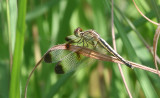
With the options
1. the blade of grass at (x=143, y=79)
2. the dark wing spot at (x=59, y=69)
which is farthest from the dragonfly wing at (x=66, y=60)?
the blade of grass at (x=143, y=79)

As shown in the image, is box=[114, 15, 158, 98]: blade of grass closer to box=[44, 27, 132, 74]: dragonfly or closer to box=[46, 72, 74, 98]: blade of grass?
box=[44, 27, 132, 74]: dragonfly

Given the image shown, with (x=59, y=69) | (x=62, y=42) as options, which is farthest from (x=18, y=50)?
(x=62, y=42)

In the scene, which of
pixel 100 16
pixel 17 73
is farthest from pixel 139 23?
pixel 17 73

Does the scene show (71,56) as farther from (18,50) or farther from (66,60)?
(18,50)

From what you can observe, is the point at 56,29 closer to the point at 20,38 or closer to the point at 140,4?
the point at 140,4

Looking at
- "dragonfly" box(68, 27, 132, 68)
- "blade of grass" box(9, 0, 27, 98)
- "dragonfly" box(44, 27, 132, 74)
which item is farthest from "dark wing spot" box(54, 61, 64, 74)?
"blade of grass" box(9, 0, 27, 98)

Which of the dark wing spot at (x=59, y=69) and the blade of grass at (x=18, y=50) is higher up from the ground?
the blade of grass at (x=18, y=50)

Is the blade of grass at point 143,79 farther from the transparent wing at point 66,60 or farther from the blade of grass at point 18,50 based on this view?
the blade of grass at point 18,50

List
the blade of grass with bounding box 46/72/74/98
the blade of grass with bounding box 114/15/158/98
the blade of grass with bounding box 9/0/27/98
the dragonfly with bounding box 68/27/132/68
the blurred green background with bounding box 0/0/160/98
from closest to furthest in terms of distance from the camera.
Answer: the blade of grass with bounding box 9/0/27/98 < the blade of grass with bounding box 114/15/158/98 < the dragonfly with bounding box 68/27/132/68 < the blade of grass with bounding box 46/72/74/98 < the blurred green background with bounding box 0/0/160/98

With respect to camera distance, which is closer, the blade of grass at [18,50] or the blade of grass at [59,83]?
the blade of grass at [18,50]

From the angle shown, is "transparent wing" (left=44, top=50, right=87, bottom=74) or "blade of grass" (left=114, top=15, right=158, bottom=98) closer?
"blade of grass" (left=114, top=15, right=158, bottom=98)
